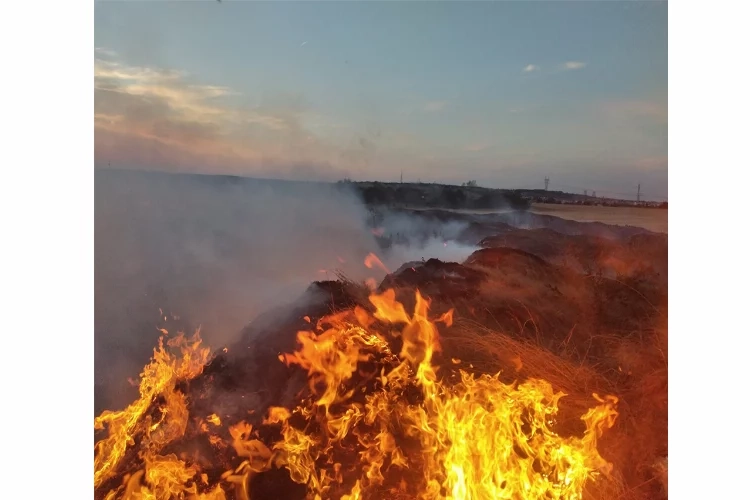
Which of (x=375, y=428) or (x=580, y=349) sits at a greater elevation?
(x=580, y=349)

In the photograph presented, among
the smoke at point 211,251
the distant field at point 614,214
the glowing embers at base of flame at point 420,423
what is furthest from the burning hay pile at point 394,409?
the distant field at point 614,214

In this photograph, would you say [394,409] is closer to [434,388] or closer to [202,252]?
[434,388]

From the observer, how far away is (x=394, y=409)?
244cm

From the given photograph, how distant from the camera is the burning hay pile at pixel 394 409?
2.40 metres

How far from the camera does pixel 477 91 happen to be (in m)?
2.45

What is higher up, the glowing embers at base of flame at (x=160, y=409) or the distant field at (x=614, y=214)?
the distant field at (x=614, y=214)

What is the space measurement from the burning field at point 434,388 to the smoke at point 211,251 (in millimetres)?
67

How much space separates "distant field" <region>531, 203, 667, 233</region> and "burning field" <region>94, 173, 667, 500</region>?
0.07 meters

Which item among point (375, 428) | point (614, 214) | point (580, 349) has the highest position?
point (614, 214)

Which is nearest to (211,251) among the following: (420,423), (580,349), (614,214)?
(420,423)

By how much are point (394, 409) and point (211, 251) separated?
1158mm

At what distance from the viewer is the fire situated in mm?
2420

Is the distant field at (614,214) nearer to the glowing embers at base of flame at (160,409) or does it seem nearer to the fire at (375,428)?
the fire at (375,428)
